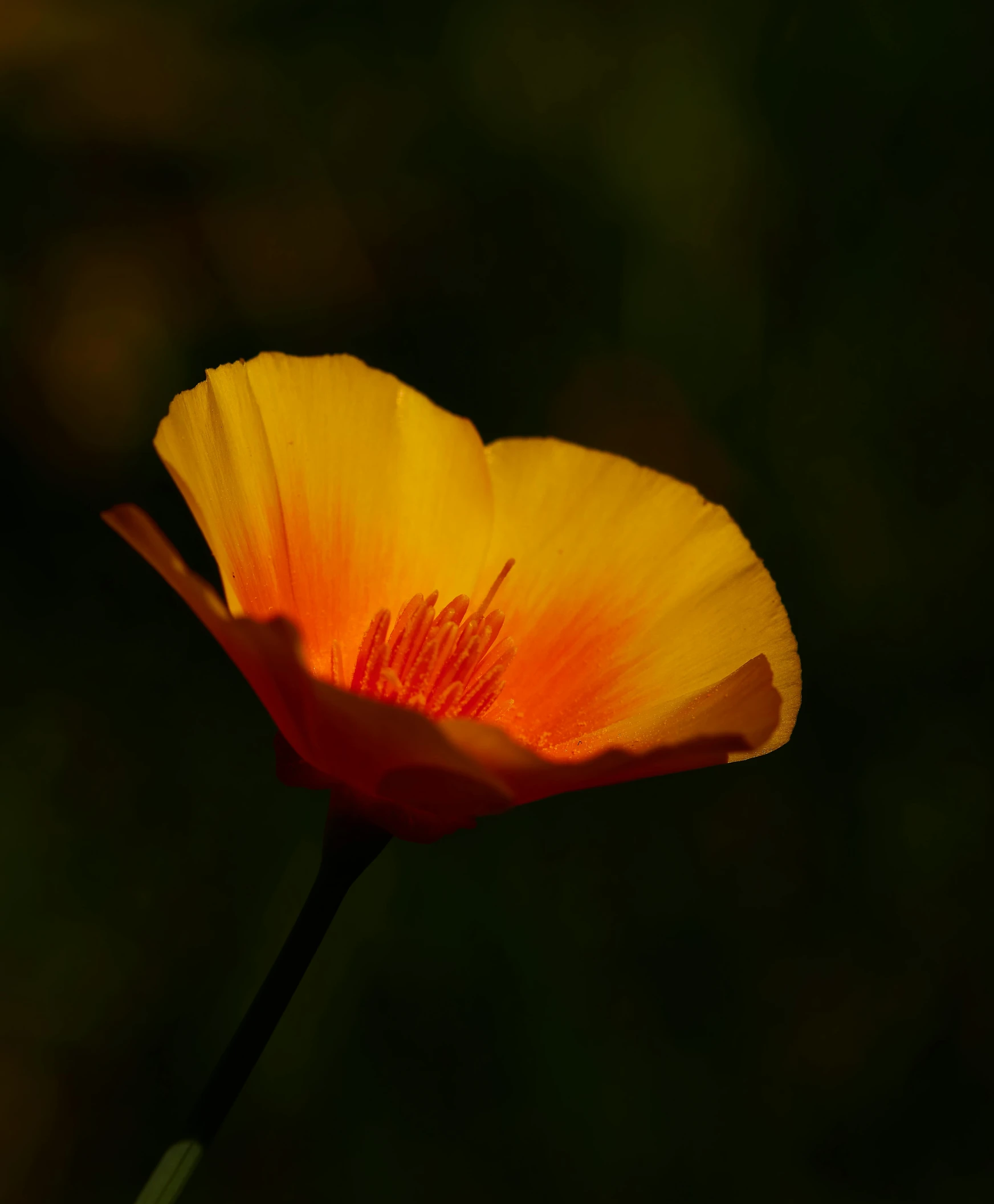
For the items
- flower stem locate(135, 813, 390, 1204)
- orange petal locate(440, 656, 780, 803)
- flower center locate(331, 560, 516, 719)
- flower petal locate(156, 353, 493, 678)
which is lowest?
flower stem locate(135, 813, 390, 1204)

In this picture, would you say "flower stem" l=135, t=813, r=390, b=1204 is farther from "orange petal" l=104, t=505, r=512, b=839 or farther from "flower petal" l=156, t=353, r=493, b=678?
"flower petal" l=156, t=353, r=493, b=678

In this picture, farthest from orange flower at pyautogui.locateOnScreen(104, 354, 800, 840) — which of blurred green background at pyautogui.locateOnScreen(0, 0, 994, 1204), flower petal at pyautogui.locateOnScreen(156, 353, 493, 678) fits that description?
blurred green background at pyautogui.locateOnScreen(0, 0, 994, 1204)

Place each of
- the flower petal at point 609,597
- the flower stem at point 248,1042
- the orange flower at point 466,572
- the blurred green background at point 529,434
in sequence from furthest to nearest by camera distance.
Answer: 1. the blurred green background at point 529,434
2. the flower petal at point 609,597
3. the orange flower at point 466,572
4. the flower stem at point 248,1042

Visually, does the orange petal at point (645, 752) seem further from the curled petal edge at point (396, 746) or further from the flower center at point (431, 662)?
the flower center at point (431, 662)

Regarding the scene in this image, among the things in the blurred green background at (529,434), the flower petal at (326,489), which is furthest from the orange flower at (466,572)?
the blurred green background at (529,434)

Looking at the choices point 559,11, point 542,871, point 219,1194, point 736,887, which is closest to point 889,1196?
Answer: point 736,887

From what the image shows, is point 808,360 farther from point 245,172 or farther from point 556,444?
point 556,444
